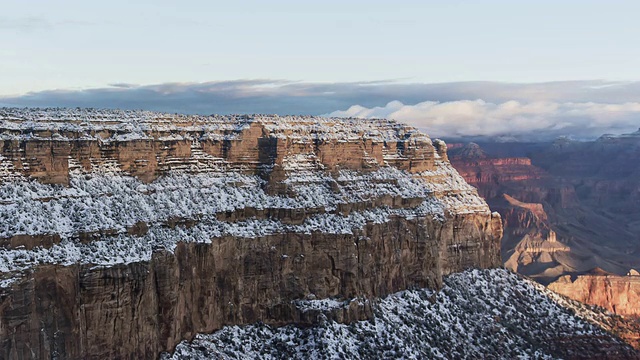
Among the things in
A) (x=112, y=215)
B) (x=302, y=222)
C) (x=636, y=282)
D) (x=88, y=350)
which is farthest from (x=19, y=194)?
(x=636, y=282)

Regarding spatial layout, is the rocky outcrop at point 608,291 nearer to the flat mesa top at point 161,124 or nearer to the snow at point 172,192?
the snow at point 172,192

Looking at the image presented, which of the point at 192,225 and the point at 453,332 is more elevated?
the point at 192,225

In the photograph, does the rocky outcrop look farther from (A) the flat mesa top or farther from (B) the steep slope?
(A) the flat mesa top

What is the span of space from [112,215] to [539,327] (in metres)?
54.1

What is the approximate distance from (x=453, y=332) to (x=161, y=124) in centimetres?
3718

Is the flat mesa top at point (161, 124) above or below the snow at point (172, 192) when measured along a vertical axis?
above

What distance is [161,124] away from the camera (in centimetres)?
7856

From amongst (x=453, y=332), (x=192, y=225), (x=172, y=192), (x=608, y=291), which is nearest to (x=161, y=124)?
(x=172, y=192)

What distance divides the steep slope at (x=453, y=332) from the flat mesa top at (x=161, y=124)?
1804 centimetres

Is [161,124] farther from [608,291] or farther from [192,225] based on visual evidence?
[608,291]

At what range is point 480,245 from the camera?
11031 cm

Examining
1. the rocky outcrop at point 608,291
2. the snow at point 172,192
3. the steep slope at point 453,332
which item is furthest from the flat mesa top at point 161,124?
the rocky outcrop at point 608,291

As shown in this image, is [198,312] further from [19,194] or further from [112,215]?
[19,194]

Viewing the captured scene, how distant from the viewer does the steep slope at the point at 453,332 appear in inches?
3022
